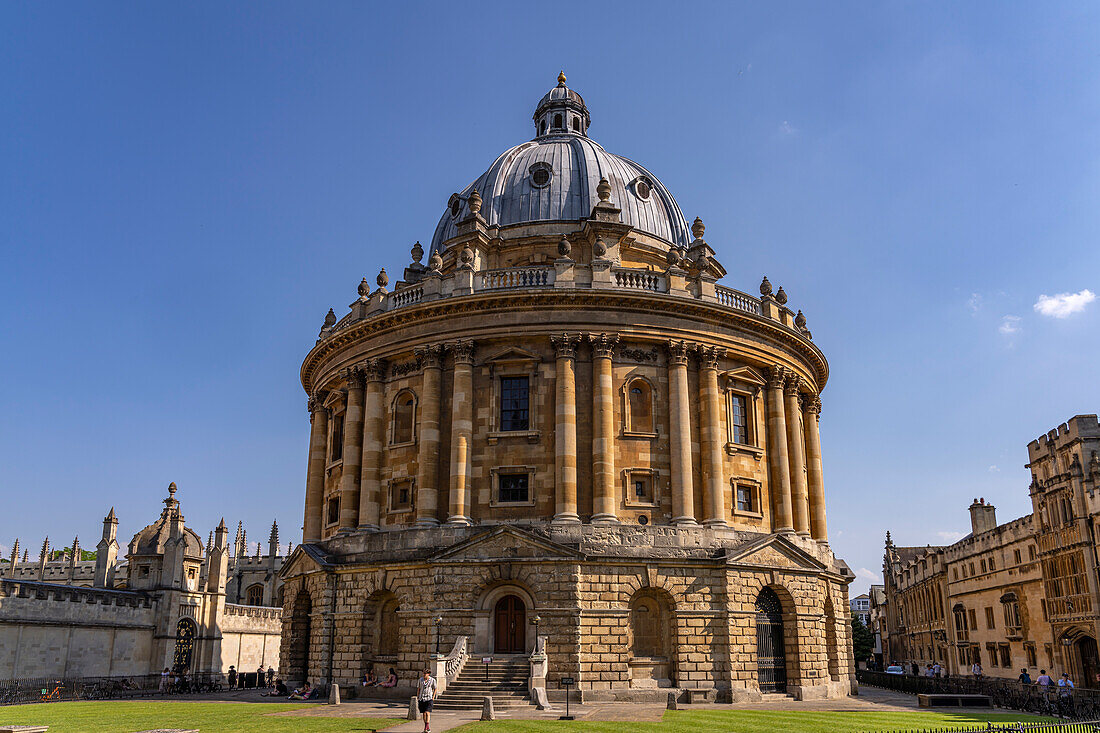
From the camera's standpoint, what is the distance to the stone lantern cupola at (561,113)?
5822cm

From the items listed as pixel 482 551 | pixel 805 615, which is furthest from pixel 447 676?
pixel 805 615

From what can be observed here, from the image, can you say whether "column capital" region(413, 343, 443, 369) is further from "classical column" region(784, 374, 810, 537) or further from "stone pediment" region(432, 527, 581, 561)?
"classical column" region(784, 374, 810, 537)

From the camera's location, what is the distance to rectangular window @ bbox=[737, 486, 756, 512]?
3952 centimetres

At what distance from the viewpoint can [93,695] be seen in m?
41.1

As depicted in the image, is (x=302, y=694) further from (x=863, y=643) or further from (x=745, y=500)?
(x=863, y=643)

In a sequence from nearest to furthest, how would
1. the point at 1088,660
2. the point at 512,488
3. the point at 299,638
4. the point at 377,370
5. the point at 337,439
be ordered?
the point at 512,488, the point at 299,638, the point at 377,370, the point at 337,439, the point at 1088,660

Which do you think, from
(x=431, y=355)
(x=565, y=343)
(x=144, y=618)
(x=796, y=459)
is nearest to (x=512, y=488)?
(x=565, y=343)

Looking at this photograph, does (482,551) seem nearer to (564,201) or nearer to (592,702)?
(592,702)

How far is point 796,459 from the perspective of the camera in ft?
141

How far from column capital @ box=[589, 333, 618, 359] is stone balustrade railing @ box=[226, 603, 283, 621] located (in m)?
30.1

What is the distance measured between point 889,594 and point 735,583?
68.5m

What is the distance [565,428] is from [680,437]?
498 cm

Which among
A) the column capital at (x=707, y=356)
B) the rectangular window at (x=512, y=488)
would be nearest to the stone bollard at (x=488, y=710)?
the rectangular window at (x=512, y=488)

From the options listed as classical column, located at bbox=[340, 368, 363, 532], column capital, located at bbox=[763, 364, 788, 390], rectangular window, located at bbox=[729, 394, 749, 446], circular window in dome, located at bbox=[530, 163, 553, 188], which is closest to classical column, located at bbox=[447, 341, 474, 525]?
classical column, located at bbox=[340, 368, 363, 532]
